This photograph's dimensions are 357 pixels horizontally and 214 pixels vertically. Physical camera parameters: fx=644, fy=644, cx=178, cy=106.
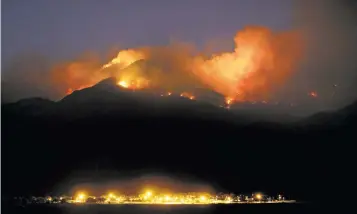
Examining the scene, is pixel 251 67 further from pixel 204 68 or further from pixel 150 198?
pixel 150 198

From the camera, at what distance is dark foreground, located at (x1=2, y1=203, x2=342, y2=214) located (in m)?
6.25

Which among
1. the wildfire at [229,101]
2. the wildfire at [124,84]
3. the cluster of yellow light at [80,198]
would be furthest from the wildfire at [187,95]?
the cluster of yellow light at [80,198]

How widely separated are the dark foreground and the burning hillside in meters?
1.08

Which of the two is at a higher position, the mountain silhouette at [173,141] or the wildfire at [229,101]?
the wildfire at [229,101]

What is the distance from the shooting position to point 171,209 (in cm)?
627

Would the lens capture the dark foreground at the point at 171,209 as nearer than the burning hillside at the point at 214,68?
Yes

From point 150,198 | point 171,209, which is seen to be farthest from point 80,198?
point 171,209

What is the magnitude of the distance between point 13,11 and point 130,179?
2.05 meters

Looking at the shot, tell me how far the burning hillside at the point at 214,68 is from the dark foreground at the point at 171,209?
1081 millimetres

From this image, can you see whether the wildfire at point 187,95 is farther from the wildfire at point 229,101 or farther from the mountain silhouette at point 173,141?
the wildfire at point 229,101

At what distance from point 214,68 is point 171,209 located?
1468 mm

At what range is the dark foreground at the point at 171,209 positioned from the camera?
246 inches

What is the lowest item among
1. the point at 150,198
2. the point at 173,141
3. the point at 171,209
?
the point at 171,209

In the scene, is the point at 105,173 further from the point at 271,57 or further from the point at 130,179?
the point at 271,57
